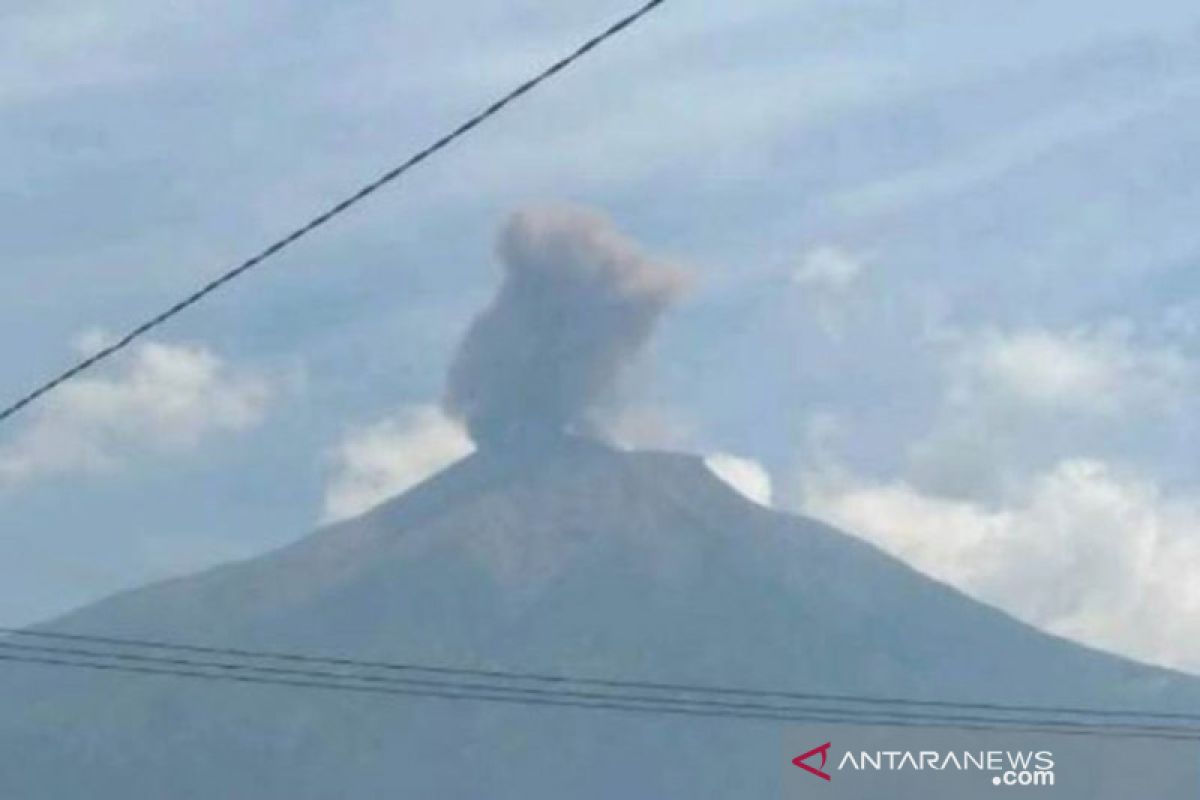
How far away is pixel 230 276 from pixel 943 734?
175 ft

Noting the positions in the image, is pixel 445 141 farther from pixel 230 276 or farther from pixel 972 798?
pixel 972 798

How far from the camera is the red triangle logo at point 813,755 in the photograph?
72.5 meters

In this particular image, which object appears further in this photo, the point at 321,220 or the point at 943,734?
the point at 943,734

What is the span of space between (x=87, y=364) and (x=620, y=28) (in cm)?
1219

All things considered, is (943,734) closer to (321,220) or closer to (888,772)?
(888,772)

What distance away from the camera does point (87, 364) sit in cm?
3966

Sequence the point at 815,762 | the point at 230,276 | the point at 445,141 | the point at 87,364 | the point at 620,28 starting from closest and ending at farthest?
the point at 620,28 < the point at 445,141 < the point at 230,276 < the point at 87,364 < the point at 815,762

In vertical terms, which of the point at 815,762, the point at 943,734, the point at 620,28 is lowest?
the point at 620,28

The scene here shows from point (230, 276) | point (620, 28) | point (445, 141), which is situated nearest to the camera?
point (620, 28)

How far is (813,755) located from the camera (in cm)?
7588

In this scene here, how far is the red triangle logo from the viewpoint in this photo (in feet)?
238

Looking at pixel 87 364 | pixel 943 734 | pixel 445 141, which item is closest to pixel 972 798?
pixel 943 734

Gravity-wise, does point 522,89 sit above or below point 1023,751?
below

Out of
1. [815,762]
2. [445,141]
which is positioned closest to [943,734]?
[815,762]
